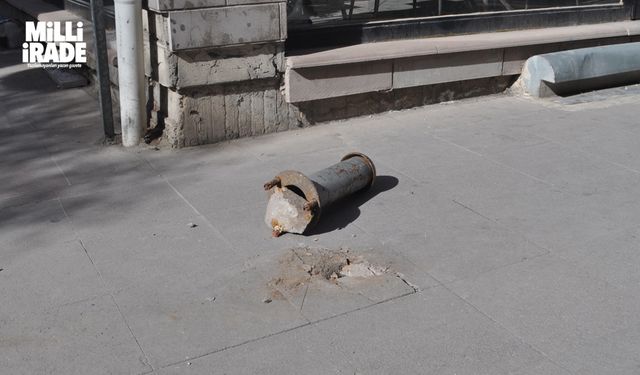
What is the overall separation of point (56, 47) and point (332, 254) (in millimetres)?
6777

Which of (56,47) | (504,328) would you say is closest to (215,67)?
(504,328)

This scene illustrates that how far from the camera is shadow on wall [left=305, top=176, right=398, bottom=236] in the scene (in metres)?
5.30

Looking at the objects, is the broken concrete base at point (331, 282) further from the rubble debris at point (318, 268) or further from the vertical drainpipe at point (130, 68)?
the vertical drainpipe at point (130, 68)

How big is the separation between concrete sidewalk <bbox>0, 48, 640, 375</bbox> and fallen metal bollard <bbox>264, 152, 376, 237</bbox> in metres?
0.13

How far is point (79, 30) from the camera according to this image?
9.73 m

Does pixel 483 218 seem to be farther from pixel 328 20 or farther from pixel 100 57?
pixel 100 57

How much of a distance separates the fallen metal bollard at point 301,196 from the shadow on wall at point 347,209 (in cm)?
12

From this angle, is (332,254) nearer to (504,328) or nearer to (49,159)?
(504,328)

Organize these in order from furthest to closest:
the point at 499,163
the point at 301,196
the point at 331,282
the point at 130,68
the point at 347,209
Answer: the point at 130,68, the point at 499,163, the point at 347,209, the point at 301,196, the point at 331,282

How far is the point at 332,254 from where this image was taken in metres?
4.89

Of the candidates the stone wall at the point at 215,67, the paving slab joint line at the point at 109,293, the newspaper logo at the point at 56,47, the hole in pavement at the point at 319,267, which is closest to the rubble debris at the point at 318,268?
the hole in pavement at the point at 319,267

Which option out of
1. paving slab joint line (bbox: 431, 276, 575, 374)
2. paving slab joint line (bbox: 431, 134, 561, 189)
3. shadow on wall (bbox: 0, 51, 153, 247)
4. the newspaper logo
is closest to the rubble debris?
paving slab joint line (bbox: 431, 276, 575, 374)

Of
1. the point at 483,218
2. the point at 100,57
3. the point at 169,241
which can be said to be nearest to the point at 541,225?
the point at 483,218

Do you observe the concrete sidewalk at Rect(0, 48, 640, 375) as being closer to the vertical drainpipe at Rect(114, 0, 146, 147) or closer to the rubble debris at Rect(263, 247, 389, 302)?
the rubble debris at Rect(263, 247, 389, 302)
